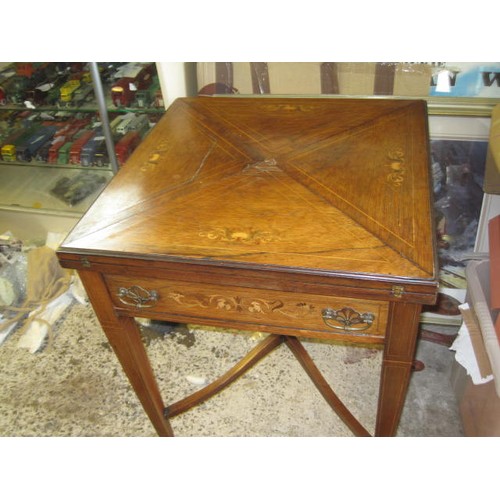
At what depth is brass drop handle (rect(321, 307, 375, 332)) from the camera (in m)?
0.88

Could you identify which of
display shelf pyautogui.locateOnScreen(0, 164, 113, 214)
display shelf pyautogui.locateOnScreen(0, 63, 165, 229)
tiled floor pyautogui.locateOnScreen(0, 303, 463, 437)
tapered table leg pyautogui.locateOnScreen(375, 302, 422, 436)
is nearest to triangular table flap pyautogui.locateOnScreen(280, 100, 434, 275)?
tapered table leg pyautogui.locateOnScreen(375, 302, 422, 436)

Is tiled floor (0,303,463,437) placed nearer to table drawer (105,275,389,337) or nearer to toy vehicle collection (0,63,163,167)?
table drawer (105,275,389,337)

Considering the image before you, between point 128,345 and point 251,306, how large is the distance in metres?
0.35

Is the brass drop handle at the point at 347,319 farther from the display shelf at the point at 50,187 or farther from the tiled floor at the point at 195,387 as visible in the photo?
the display shelf at the point at 50,187

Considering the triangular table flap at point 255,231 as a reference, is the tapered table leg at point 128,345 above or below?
below

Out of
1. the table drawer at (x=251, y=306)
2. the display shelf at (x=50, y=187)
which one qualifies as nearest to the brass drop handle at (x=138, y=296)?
the table drawer at (x=251, y=306)

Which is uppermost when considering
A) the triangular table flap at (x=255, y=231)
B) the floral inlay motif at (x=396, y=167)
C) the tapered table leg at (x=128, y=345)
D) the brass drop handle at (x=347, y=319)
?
the triangular table flap at (x=255, y=231)

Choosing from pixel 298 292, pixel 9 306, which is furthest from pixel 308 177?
pixel 9 306

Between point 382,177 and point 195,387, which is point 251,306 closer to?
point 382,177

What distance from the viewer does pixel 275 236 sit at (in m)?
0.88

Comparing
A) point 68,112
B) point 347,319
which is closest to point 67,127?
point 68,112

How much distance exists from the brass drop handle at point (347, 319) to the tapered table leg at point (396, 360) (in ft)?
0.14

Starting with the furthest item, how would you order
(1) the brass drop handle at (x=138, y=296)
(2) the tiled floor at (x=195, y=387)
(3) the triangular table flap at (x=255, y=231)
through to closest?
(2) the tiled floor at (x=195, y=387)
(1) the brass drop handle at (x=138, y=296)
(3) the triangular table flap at (x=255, y=231)

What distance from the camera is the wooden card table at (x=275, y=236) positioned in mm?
833
